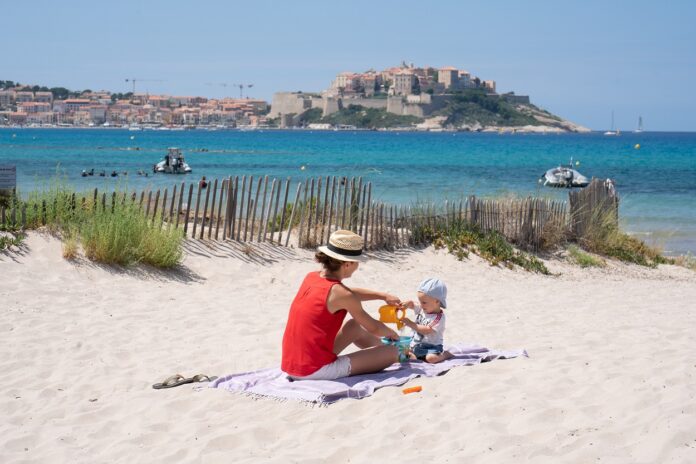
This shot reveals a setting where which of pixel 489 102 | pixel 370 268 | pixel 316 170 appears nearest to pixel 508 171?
pixel 316 170

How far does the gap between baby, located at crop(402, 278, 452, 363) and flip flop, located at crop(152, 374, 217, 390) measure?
1434 mm

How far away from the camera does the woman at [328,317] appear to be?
5.29 m

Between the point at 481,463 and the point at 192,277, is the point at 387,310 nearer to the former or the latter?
the point at 481,463

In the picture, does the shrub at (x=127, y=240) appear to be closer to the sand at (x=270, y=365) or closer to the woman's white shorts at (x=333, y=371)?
the sand at (x=270, y=365)

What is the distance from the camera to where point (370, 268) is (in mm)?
10945

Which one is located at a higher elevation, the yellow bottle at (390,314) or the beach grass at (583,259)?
the yellow bottle at (390,314)

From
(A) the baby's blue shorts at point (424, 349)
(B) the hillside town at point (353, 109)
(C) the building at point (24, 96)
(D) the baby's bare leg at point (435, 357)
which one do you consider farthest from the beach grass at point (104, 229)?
(C) the building at point (24, 96)

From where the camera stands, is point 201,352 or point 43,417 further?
point 201,352

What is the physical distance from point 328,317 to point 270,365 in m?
1.12

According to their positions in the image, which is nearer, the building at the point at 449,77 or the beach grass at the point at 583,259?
the beach grass at the point at 583,259

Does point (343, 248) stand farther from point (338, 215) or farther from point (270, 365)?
point (338, 215)

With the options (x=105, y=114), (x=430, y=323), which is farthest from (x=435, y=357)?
(x=105, y=114)

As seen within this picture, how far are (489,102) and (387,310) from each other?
164292 mm

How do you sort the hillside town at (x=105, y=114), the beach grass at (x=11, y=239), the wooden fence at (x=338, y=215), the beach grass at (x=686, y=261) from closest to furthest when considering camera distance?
the beach grass at (x=11, y=239), the wooden fence at (x=338, y=215), the beach grass at (x=686, y=261), the hillside town at (x=105, y=114)
